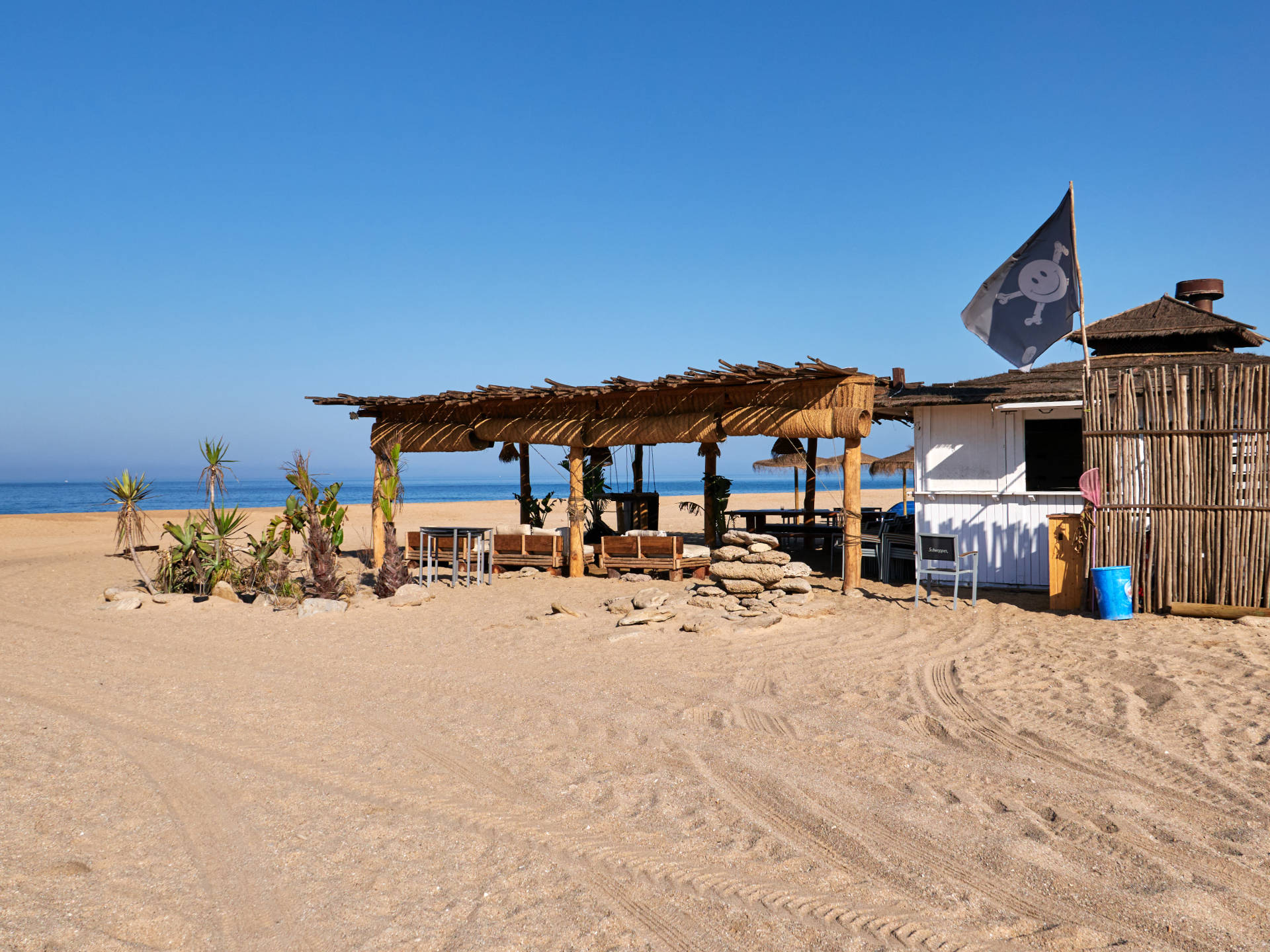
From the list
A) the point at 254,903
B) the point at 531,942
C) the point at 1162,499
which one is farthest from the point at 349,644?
the point at 1162,499

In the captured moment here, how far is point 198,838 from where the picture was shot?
4.09m

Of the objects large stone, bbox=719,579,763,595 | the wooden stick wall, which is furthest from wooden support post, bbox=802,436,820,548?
the wooden stick wall

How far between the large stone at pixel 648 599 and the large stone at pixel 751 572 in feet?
2.85

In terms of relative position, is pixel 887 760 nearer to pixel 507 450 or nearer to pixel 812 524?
pixel 812 524

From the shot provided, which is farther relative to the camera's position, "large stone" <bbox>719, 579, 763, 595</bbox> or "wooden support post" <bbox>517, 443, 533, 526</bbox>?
"wooden support post" <bbox>517, 443, 533, 526</bbox>

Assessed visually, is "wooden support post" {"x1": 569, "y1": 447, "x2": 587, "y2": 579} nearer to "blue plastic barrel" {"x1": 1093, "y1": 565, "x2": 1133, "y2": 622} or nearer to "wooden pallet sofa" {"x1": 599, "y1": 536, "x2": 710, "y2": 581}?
"wooden pallet sofa" {"x1": 599, "y1": 536, "x2": 710, "y2": 581}

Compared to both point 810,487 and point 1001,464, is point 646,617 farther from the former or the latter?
point 810,487

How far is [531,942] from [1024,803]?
2.72 meters

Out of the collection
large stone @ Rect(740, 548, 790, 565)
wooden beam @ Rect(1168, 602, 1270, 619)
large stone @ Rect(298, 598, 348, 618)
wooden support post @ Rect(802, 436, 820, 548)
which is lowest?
large stone @ Rect(298, 598, 348, 618)

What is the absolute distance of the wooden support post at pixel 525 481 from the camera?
16906mm

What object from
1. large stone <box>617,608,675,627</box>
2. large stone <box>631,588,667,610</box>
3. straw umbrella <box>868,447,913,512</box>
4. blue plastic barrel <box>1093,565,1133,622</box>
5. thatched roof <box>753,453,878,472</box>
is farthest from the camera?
straw umbrella <box>868,447,913,512</box>

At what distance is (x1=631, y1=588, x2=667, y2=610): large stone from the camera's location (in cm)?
1013

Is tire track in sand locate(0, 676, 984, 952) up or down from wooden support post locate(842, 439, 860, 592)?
down

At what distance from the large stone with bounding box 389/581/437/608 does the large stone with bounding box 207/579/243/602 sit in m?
2.23
